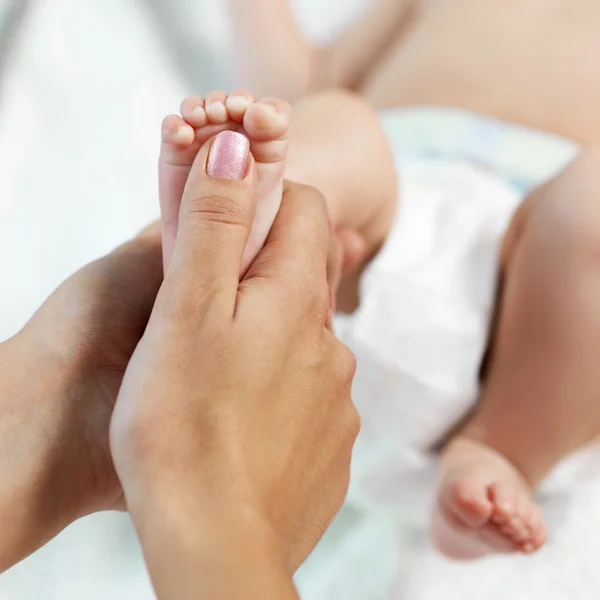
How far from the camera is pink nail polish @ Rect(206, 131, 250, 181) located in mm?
476

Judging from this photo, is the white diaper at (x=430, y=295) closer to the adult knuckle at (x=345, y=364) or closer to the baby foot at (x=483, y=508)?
the baby foot at (x=483, y=508)

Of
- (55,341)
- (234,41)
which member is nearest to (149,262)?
(55,341)

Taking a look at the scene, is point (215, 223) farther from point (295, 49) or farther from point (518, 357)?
point (295, 49)

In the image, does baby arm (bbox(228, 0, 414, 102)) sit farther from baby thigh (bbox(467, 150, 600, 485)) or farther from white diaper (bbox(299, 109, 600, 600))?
baby thigh (bbox(467, 150, 600, 485))

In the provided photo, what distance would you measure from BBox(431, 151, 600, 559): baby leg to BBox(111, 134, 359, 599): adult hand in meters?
0.30

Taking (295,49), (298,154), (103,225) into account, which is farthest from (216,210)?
(295,49)

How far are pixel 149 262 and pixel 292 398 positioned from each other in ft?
0.74

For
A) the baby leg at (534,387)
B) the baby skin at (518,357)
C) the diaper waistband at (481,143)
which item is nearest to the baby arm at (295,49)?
the diaper waistband at (481,143)

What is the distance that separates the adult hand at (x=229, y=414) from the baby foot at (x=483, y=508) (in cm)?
27

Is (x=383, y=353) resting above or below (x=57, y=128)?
below

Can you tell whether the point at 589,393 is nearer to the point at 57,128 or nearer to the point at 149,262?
the point at 149,262

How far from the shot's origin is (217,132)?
51 cm

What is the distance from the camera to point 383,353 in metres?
0.85

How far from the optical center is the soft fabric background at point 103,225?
0.81m
